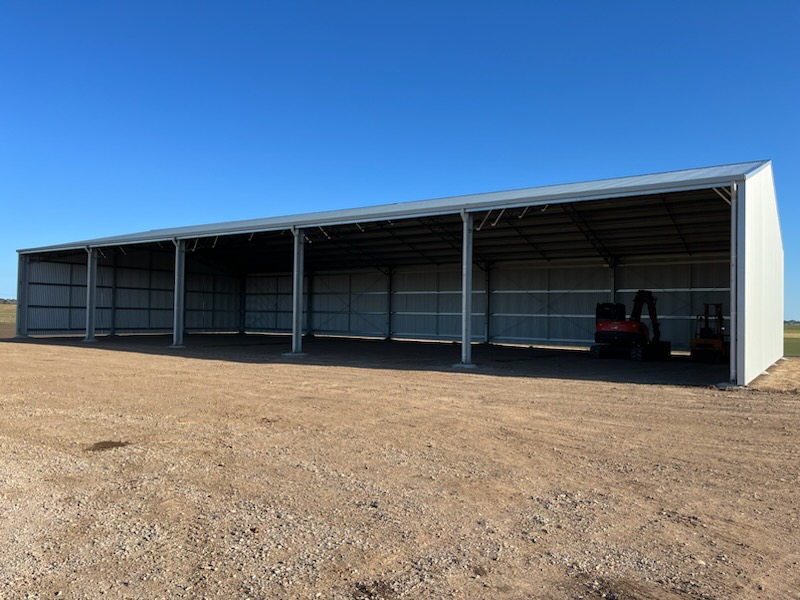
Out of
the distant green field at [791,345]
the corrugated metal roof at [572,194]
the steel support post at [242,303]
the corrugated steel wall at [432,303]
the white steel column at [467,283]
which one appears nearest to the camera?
the corrugated metal roof at [572,194]

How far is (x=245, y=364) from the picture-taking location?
1867cm

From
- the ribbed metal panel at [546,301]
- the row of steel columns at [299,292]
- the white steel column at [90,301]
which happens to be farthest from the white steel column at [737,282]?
the white steel column at [90,301]

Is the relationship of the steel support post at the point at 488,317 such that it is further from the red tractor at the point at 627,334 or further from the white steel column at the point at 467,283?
the white steel column at the point at 467,283

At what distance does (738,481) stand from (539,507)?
8.11 ft

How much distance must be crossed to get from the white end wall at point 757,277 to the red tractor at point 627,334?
3859 millimetres

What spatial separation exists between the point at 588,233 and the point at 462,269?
17.8 feet

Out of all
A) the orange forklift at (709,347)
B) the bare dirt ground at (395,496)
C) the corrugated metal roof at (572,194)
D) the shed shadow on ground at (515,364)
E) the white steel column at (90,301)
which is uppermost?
the corrugated metal roof at (572,194)

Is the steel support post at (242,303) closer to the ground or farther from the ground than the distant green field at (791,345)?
farther from the ground

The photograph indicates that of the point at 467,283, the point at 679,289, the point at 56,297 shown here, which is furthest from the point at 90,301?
the point at 679,289

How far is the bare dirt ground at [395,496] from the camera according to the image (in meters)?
3.96

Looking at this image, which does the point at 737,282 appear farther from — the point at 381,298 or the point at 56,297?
the point at 56,297

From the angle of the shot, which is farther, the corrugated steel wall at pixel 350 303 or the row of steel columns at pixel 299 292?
the corrugated steel wall at pixel 350 303

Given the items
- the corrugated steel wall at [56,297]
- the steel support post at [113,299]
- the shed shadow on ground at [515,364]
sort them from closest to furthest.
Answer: the shed shadow on ground at [515,364], the corrugated steel wall at [56,297], the steel support post at [113,299]

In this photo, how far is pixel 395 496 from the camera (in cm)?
565
